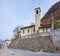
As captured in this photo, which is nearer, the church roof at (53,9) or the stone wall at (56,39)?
the stone wall at (56,39)

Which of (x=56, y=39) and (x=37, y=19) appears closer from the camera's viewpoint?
(x=56, y=39)

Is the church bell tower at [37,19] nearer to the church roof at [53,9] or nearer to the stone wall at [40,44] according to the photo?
the stone wall at [40,44]

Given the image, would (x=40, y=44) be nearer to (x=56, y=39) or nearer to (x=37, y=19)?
(x=56, y=39)

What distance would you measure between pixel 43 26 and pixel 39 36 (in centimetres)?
1262

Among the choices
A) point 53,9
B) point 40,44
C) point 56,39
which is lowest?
point 40,44

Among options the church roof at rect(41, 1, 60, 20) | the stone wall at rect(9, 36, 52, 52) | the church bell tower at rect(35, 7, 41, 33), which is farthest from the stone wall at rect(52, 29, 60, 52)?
the church roof at rect(41, 1, 60, 20)

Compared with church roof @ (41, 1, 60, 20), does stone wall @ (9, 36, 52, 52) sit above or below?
below

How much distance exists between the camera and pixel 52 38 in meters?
44.6

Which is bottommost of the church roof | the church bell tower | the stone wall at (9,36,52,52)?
the stone wall at (9,36,52,52)

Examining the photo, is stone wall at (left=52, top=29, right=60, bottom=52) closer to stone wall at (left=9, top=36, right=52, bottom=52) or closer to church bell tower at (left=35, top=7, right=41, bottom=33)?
stone wall at (left=9, top=36, right=52, bottom=52)

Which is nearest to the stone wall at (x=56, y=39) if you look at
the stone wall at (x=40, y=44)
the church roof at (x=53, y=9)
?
the stone wall at (x=40, y=44)

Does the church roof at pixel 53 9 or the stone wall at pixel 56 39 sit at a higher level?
the church roof at pixel 53 9

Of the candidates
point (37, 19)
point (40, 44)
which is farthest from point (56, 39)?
point (37, 19)

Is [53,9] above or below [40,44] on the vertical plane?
above
